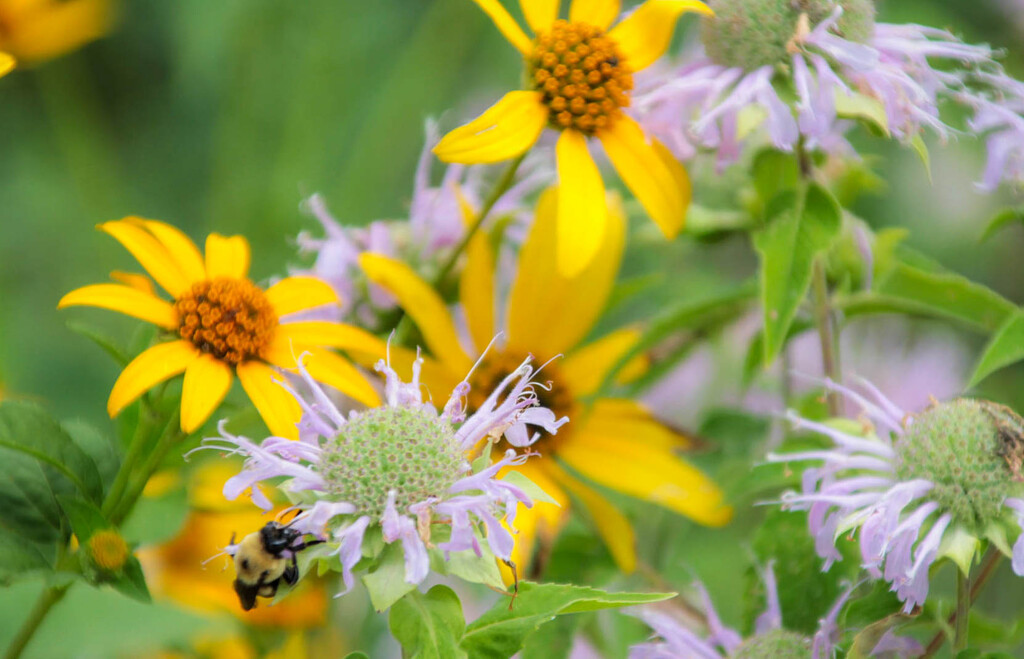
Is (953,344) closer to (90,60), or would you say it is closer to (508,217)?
(508,217)


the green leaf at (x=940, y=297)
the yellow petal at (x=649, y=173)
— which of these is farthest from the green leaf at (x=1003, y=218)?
the yellow petal at (x=649, y=173)

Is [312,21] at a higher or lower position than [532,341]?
higher

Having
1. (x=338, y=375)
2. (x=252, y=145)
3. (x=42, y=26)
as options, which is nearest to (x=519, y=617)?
(x=338, y=375)

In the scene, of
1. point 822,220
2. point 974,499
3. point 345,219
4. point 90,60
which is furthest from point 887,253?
point 90,60

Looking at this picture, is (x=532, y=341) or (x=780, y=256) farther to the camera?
(x=532, y=341)

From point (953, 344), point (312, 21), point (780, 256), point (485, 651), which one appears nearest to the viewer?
point (485, 651)

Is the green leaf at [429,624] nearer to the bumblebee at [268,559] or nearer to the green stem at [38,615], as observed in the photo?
the bumblebee at [268,559]

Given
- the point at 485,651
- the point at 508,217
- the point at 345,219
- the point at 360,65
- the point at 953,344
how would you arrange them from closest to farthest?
the point at 485,651 < the point at 508,217 < the point at 953,344 < the point at 345,219 < the point at 360,65
